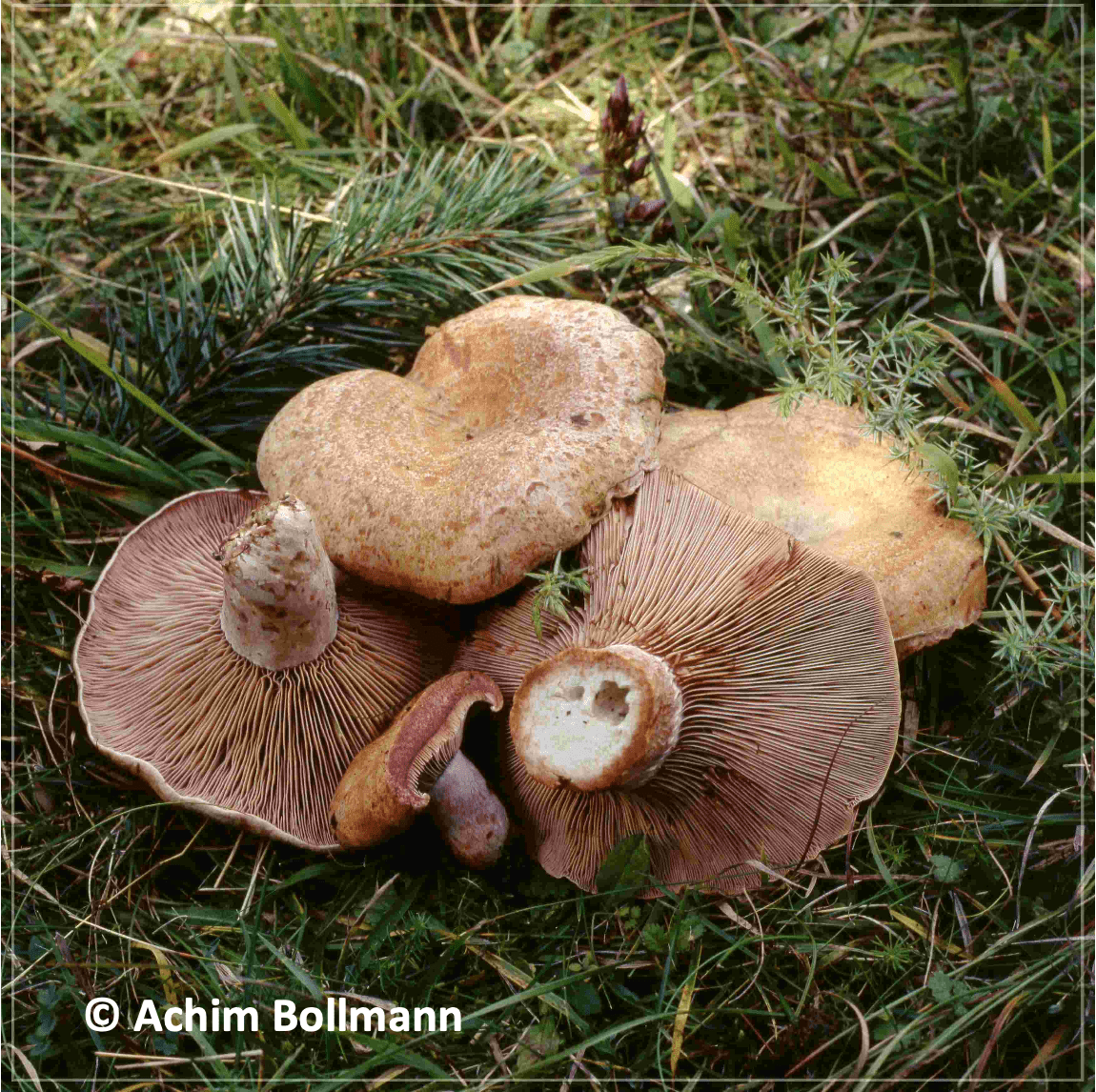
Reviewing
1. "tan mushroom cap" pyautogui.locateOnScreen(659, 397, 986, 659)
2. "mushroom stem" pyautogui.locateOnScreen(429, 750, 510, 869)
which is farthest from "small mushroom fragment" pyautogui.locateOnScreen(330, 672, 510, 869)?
"tan mushroom cap" pyautogui.locateOnScreen(659, 397, 986, 659)

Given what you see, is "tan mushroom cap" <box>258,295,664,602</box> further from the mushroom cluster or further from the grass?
the grass

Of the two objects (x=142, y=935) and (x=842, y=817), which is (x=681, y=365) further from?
(x=142, y=935)

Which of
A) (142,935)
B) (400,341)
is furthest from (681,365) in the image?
(142,935)

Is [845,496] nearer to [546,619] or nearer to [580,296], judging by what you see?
[546,619]

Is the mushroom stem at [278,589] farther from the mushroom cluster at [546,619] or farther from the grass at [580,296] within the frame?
the grass at [580,296]

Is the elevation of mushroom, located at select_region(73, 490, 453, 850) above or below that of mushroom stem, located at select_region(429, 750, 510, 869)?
above

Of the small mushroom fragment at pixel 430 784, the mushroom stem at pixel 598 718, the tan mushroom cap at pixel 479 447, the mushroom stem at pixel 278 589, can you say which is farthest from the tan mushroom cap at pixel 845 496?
the mushroom stem at pixel 278 589

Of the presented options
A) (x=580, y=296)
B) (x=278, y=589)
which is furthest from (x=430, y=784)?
(x=580, y=296)
